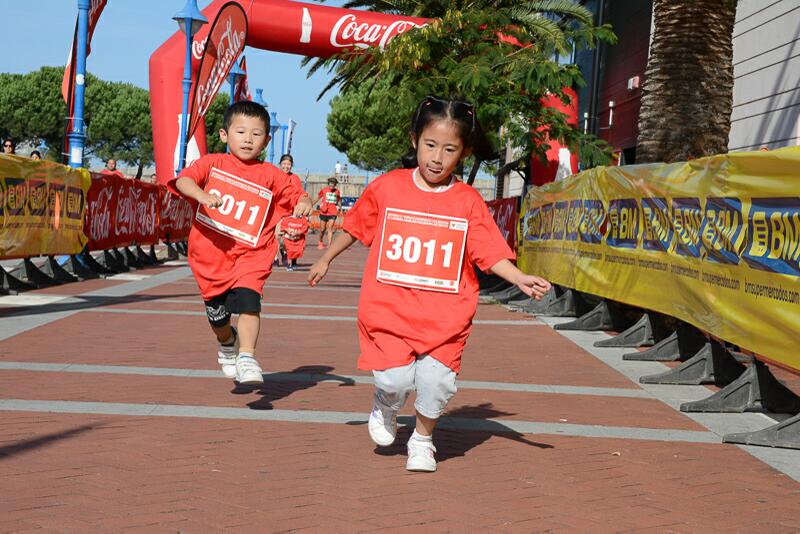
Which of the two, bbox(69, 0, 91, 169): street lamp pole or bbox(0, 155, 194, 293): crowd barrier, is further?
bbox(69, 0, 91, 169): street lamp pole

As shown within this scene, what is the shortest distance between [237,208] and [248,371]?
96cm

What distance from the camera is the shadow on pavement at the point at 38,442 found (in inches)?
188

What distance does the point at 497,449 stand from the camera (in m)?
5.39

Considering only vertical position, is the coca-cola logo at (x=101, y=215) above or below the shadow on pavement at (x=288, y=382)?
Result: above

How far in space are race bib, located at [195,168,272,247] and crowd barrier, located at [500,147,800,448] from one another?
2.97m

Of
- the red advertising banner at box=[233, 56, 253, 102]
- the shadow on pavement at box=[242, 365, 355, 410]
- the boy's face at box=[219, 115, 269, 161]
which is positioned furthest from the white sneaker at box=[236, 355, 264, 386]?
the red advertising banner at box=[233, 56, 253, 102]

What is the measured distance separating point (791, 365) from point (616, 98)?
21.5 meters

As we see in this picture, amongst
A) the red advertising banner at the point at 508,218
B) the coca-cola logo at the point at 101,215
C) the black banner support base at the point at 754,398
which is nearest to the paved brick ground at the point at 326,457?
the black banner support base at the point at 754,398

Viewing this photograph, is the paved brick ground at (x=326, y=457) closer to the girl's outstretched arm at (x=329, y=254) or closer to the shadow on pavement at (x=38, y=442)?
the shadow on pavement at (x=38, y=442)

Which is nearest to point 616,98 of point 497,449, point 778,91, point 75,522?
point 778,91

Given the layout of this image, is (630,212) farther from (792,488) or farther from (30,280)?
(30,280)

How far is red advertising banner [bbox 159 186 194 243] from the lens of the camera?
21.2 m

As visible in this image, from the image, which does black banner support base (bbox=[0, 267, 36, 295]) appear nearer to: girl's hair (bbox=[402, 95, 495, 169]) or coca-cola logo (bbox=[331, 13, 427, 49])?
girl's hair (bbox=[402, 95, 495, 169])

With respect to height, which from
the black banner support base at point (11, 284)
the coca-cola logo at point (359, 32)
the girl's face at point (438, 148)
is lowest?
the black banner support base at point (11, 284)
